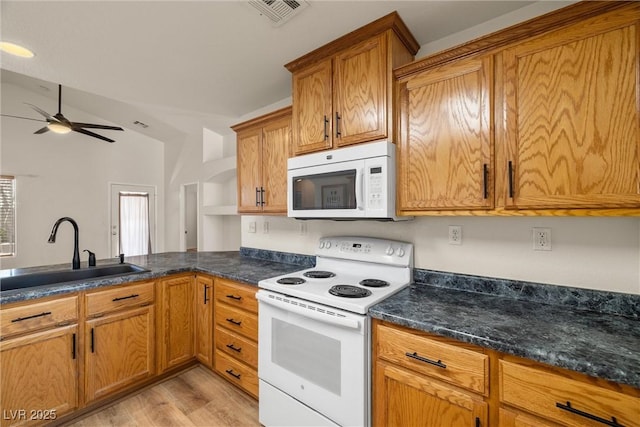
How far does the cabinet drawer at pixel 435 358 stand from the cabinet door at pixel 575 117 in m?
0.72

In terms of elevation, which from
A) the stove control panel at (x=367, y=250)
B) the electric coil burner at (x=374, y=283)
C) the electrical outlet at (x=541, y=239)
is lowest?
the electric coil burner at (x=374, y=283)

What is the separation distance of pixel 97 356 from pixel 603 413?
257 centimetres

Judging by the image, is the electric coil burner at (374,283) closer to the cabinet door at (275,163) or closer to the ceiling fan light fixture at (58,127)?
the cabinet door at (275,163)

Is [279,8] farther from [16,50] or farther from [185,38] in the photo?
[16,50]

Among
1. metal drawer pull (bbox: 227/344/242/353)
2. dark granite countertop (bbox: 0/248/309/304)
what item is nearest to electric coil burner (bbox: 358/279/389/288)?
dark granite countertop (bbox: 0/248/309/304)

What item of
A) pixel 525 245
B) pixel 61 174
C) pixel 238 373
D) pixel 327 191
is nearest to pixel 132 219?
pixel 61 174

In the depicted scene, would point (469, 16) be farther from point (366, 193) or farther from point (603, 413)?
point (603, 413)

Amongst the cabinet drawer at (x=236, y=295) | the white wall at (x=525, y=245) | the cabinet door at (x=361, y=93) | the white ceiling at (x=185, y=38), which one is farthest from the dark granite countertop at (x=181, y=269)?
the white ceiling at (x=185, y=38)

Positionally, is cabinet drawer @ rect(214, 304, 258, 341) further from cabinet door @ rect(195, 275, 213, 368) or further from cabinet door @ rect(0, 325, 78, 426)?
cabinet door @ rect(0, 325, 78, 426)

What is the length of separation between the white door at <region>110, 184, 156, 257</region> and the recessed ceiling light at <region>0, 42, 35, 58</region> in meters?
4.12

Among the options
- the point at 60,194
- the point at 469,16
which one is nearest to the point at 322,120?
the point at 469,16

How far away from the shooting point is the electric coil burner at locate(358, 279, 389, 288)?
65.8 inches

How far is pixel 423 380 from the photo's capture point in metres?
1.17

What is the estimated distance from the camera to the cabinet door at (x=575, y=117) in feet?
3.44
